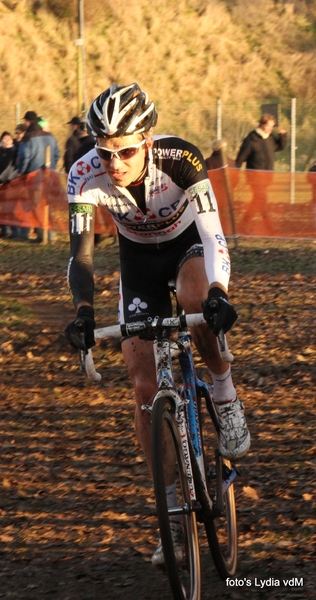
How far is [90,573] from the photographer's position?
16.4 feet

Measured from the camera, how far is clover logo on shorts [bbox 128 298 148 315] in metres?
4.93

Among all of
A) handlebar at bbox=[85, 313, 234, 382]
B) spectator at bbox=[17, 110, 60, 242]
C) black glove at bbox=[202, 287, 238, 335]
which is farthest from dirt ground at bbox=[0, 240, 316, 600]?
spectator at bbox=[17, 110, 60, 242]

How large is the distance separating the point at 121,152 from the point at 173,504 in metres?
1.57

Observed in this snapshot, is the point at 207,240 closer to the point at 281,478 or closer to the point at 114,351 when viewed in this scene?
the point at 281,478

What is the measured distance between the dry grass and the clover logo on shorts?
85.3 ft

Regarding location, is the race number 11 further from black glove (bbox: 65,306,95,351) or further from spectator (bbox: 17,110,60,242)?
spectator (bbox: 17,110,60,242)

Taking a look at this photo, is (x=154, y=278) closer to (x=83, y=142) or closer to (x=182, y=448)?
(x=182, y=448)

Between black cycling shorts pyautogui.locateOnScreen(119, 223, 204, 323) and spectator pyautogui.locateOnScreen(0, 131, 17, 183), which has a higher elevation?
spectator pyautogui.locateOnScreen(0, 131, 17, 183)

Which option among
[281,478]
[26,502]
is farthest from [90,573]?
[281,478]

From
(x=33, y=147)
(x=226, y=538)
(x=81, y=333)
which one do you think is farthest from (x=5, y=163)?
(x=81, y=333)

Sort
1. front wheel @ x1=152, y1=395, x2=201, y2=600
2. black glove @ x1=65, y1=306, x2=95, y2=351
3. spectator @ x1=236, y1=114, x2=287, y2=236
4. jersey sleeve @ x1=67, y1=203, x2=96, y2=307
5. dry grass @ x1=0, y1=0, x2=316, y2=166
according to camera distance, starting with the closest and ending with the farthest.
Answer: front wheel @ x1=152, y1=395, x2=201, y2=600 < black glove @ x1=65, y1=306, x2=95, y2=351 < jersey sleeve @ x1=67, y1=203, x2=96, y2=307 < spectator @ x1=236, y1=114, x2=287, y2=236 < dry grass @ x1=0, y1=0, x2=316, y2=166

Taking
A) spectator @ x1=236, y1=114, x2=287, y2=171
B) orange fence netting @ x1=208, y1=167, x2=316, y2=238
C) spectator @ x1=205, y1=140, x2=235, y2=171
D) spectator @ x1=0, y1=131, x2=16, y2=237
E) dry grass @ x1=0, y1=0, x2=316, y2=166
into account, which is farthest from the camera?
dry grass @ x1=0, y1=0, x2=316, y2=166

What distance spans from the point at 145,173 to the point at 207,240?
46 cm

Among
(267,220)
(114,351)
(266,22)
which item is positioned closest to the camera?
(114,351)
